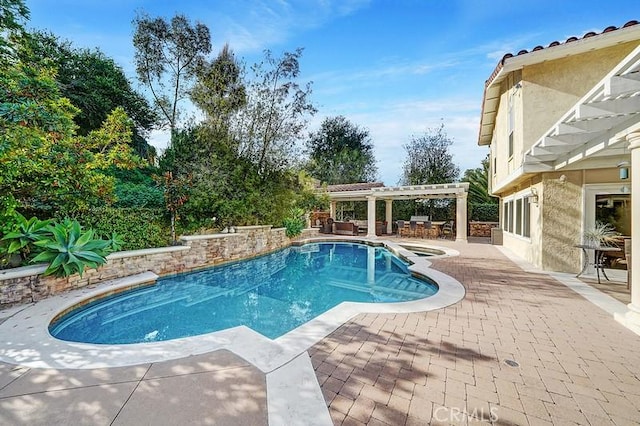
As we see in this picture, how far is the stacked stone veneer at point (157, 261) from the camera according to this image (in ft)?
20.4

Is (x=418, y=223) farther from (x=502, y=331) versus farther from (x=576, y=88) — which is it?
(x=502, y=331)

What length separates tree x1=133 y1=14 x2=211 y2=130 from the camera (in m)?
12.4

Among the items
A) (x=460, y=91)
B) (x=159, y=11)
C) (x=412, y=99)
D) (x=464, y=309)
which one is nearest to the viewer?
(x=464, y=309)

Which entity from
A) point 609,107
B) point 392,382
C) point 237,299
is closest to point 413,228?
point 237,299

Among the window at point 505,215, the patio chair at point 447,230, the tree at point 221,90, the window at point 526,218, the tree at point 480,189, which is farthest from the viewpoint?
→ the tree at point 480,189

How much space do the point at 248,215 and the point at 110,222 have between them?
6.11 metres


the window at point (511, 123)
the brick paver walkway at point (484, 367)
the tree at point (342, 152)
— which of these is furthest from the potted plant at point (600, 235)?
the tree at point (342, 152)

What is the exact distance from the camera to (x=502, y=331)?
472 centimetres

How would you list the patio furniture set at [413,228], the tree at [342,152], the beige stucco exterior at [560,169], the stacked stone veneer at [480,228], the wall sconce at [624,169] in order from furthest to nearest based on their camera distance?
the tree at [342,152] < the stacked stone veneer at [480,228] < the patio furniture set at [413,228] < the beige stucco exterior at [560,169] < the wall sconce at [624,169]

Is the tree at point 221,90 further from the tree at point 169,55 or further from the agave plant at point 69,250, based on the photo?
the agave plant at point 69,250

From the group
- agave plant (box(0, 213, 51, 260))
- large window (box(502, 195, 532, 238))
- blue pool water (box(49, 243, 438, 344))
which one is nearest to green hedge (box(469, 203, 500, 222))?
large window (box(502, 195, 532, 238))

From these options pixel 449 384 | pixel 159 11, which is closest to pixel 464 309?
pixel 449 384

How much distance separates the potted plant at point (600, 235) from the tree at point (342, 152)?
3097 cm

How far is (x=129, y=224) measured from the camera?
9.49 meters
